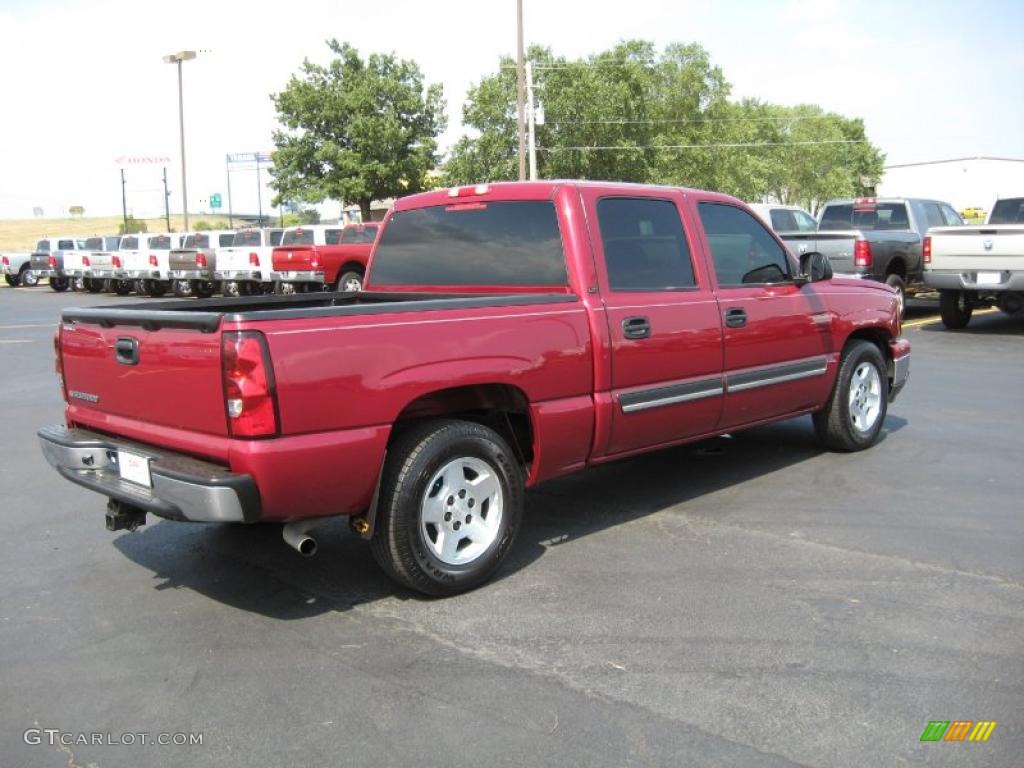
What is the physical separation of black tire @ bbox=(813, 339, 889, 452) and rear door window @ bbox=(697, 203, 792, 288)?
3.06 ft

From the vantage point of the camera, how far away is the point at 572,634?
385cm

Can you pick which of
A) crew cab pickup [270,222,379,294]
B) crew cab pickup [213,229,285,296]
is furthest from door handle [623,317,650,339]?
crew cab pickup [213,229,285,296]

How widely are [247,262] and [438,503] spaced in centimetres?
2140

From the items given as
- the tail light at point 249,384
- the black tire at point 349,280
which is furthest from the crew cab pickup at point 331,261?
the tail light at point 249,384

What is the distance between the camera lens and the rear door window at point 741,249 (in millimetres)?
5719

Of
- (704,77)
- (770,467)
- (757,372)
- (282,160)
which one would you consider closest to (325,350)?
(757,372)

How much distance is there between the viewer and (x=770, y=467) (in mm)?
6535

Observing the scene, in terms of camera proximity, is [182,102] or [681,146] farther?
[681,146]

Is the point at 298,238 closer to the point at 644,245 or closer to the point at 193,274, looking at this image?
the point at 193,274

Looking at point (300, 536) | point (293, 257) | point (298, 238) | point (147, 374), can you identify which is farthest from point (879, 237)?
point (298, 238)

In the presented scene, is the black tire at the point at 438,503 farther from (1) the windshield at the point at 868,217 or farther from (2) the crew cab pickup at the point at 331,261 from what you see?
(2) the crew cab pickup at the point at 331,261

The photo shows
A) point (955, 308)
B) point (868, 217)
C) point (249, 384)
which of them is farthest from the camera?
point (868, 217)

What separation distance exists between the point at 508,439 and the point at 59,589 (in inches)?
88.0

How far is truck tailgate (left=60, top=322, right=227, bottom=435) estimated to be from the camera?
371 cm
